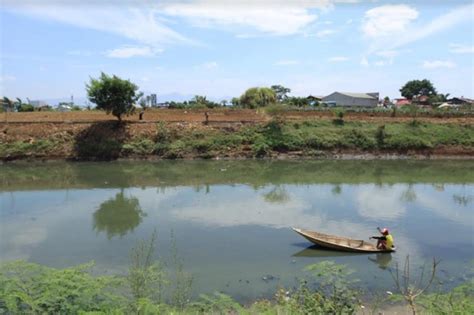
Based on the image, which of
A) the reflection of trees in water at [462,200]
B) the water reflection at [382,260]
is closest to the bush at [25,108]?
the reflection of trees in water at [462,200]

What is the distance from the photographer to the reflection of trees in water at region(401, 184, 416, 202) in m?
19.2

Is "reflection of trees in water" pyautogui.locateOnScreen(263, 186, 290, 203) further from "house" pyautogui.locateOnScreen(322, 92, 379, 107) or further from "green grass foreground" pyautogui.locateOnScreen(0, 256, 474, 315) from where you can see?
"house" pyautogui.locateOnScreen(322, 92, 379, 107)

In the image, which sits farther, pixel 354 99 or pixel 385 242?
pixel 354 99

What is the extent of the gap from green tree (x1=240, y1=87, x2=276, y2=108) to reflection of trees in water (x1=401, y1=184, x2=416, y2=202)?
28.8 meters

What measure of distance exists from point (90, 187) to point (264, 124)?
16061 mm

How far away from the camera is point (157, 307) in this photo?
584 cm

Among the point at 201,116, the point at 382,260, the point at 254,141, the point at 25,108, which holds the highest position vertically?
the point at 25,108

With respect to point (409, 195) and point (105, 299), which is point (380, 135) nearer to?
point (409, 195)

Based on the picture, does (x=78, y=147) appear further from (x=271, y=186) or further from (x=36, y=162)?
(x=271, y=186)

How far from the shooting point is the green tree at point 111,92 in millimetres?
30719

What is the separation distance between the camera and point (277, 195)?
1998 cm

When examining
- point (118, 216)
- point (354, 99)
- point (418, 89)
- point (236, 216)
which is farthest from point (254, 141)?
point (418, 89)

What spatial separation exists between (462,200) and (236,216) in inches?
402

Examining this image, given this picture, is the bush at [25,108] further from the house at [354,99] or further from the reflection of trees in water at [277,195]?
the house at [354,99]
